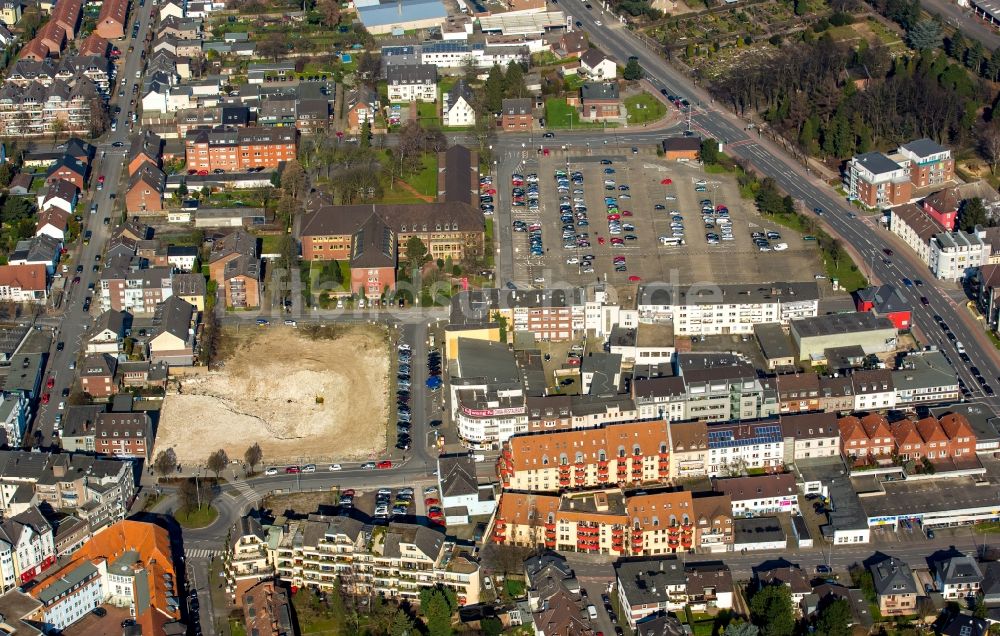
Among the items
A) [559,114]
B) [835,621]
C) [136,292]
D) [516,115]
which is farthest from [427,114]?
[835,621]

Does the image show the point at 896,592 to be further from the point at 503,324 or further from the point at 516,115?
the point at 516,115

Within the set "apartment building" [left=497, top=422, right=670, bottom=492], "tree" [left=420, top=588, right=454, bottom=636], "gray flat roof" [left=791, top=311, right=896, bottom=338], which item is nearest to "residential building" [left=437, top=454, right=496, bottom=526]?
"apartment building" [left=497, top=422, right=670, bottom=492]

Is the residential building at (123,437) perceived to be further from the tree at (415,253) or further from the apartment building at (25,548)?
the tree at (415,253)

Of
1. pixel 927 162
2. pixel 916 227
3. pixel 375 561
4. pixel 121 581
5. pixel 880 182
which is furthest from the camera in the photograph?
pixel 927 162

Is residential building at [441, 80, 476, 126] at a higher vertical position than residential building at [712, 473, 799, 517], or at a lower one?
higher

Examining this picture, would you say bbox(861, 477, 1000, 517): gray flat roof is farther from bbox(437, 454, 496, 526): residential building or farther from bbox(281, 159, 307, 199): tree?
bbox(281, 159, 307, 199): tree

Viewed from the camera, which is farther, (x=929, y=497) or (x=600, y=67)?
(x=600, y=67)

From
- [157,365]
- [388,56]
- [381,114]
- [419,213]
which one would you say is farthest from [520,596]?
[388,56]
